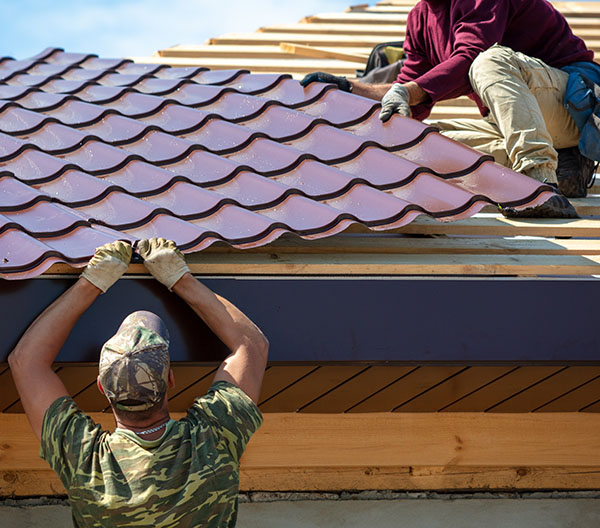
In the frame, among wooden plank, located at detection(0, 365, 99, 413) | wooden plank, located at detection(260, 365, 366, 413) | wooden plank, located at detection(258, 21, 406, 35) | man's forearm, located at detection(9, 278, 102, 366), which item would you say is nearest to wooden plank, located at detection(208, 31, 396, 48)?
wooden plank, located at detection(258, 21, 406, 35)

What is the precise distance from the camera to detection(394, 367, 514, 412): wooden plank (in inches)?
115

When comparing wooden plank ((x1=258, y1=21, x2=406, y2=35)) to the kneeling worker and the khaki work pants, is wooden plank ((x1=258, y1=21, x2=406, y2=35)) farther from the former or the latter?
the khaki work pants

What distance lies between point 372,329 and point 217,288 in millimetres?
514

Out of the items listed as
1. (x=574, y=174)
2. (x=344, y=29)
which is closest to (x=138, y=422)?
(x=574, y=174)

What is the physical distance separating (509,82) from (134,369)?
2431mm

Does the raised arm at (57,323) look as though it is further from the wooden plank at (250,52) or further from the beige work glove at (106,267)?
the wooden plank at (250,52)

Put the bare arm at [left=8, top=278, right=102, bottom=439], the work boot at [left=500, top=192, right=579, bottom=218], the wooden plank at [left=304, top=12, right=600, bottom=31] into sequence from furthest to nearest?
the wooden plank at [left=304, top=12, right=600, bottom=31]
the work boot at [left=500, top=192, right=579, bottom=218]
the bare arm at [left=8, top=278, right=102, bottom=439]

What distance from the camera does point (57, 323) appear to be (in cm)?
242

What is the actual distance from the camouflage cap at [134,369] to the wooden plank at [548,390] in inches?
59.3

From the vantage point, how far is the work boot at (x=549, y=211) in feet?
11.4

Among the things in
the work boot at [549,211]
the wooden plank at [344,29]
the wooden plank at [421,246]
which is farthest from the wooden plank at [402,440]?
the wooden plank at [344,29]

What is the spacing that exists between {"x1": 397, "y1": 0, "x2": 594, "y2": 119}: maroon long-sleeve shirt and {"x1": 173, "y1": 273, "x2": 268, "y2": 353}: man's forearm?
185cm

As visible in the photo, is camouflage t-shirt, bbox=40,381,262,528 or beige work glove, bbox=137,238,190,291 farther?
beige work glove, bbox=137,238,190,291

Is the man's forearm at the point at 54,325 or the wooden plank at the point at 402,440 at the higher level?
the man's forearm at the point at 54,325
